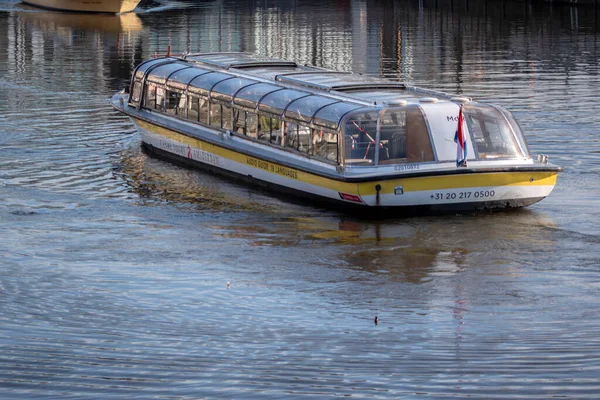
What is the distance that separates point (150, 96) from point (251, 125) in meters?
5.85

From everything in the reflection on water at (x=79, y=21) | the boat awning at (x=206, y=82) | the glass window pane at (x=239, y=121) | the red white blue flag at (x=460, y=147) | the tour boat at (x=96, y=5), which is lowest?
the red white blue flag at (x=460, y=147)

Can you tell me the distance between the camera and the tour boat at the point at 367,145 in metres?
25.4

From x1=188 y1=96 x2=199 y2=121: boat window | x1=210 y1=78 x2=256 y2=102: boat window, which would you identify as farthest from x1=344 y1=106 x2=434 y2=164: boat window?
x1=188 y1=96 x2=199 y2=121: boat window

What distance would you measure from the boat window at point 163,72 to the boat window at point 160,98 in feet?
0.64

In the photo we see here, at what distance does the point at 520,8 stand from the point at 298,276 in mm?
78707

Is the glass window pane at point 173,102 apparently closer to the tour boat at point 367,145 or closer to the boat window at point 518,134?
the tour boat at point 367,145

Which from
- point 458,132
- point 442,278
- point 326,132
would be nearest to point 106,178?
point 326,132

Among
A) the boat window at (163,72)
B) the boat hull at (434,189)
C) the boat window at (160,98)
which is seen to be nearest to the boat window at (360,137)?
the boat hull at (434,189)

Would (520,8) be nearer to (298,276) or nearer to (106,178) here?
(106,178)

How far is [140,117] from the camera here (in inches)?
1353

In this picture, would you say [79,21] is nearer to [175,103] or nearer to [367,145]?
[175,103]

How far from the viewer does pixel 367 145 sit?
25984mm

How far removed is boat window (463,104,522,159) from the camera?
26109 mm

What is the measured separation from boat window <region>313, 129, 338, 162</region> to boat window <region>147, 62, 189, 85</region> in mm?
8087
